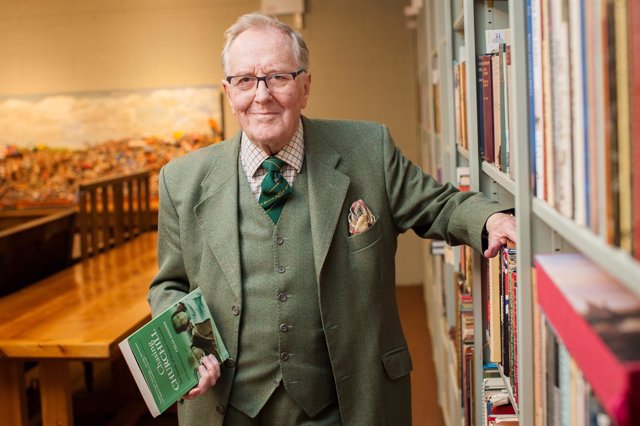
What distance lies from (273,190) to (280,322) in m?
0.30

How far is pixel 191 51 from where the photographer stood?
726 cm

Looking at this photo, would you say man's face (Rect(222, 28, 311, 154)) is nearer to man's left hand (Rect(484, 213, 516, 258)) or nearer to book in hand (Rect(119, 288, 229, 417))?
book in hand (Rect(119, 288, 229, 417))

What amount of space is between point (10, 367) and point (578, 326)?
2606 mm

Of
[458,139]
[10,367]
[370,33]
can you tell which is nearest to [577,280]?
[458,139]

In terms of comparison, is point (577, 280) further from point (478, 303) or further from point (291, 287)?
point (478, 303)

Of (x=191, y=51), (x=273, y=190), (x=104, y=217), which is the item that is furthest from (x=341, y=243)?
(x=191, y=51)

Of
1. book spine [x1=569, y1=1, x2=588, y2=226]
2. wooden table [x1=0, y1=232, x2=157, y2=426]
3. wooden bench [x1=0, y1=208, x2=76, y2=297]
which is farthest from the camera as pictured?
wooden bench [x1=0, y1=208, x2=76, y2=297]

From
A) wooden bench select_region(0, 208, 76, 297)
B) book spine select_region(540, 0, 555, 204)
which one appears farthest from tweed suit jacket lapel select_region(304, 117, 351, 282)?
wooden bench select_region(0, 208, 76, 297)

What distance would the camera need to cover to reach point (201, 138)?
736 cm

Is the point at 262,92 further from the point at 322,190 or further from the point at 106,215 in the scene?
the point at 106,215

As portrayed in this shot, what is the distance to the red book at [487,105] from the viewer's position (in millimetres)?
1927

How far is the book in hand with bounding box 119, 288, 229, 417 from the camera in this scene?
188cm

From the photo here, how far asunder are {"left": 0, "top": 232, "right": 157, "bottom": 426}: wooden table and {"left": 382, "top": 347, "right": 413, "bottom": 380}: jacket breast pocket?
113 cm

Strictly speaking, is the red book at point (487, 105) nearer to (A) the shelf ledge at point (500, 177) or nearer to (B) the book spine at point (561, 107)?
(A) the shelf ledge at point (500, 177)
